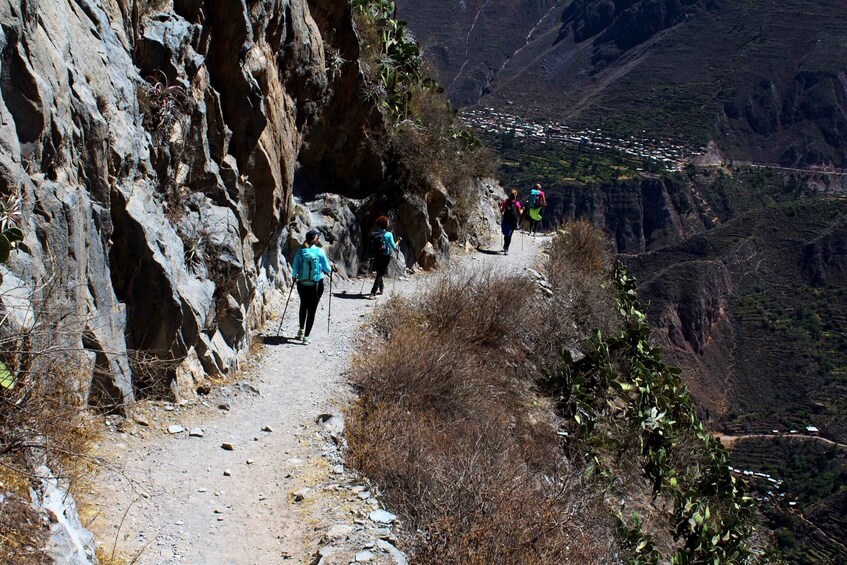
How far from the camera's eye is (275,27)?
36.1 ft

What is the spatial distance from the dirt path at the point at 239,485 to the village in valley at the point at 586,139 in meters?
67.8

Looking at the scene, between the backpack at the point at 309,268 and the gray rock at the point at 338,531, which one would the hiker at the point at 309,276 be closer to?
the backpack at the point at 309,268

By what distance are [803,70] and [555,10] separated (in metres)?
44.4

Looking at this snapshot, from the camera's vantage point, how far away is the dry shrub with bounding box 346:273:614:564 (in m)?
5.62

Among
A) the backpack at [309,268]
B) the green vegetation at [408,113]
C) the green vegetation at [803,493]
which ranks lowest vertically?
the green vegetation at [803,493]

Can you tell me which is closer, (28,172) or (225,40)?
(28,172)

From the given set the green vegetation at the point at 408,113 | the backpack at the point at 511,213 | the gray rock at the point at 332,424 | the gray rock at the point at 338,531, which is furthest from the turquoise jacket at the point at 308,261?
the backpack at the point at 511,213

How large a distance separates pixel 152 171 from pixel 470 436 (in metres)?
3.62

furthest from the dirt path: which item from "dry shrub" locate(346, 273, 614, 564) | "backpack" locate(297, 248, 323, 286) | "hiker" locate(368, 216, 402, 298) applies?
"hiker" locate(368, 216, 402, 298)

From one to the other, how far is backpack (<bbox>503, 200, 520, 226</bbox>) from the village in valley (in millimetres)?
57424

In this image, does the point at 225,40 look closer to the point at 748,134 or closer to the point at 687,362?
the point at 687,362

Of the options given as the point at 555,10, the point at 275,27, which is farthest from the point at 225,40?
the point at 555,10

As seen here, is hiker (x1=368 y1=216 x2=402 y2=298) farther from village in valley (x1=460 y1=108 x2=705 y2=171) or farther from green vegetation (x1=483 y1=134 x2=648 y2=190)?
village in valley (x1=460 y1=108 x2=705 y2=171)

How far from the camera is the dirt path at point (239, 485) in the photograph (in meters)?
5.41
